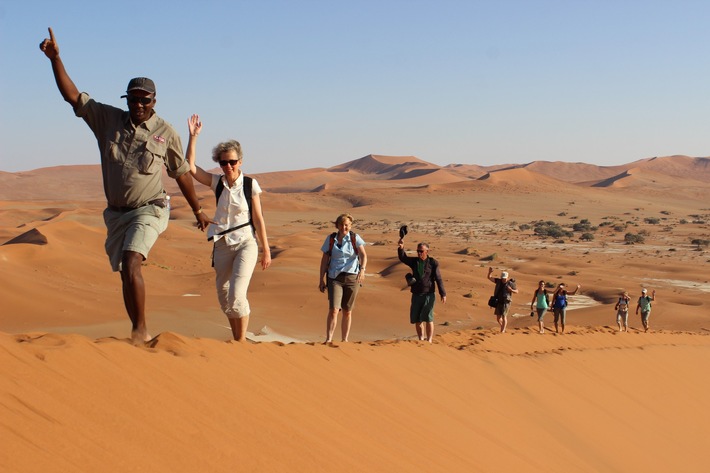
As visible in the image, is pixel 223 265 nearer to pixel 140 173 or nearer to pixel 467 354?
pixel 140 173

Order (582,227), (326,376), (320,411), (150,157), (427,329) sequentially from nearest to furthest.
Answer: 1. (320,411)
2. (150,157)
3. (326,376)
4. (427,329)
5. (582,227)

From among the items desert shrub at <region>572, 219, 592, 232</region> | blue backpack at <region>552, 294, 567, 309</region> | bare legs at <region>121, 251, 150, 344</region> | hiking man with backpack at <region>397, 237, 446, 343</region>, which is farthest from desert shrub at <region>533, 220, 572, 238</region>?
bare legs at <region>121, 251, 150, 344</region>

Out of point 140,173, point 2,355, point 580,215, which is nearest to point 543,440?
Result: point 140,173

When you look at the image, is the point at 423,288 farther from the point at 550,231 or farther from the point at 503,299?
the point at 550,231

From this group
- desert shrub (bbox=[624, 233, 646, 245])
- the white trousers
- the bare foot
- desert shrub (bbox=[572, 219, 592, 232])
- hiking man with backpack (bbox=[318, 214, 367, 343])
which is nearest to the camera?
the bare foot

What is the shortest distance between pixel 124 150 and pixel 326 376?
2.08 m

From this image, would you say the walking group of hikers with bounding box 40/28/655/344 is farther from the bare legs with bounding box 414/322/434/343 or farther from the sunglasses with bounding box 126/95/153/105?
the bare legs with bounding box 414/322/434/343

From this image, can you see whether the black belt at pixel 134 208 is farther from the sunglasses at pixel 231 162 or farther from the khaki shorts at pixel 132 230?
the sunglasses at pixel 231 162

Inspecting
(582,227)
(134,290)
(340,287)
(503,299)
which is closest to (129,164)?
(134,290)

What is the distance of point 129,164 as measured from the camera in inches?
212

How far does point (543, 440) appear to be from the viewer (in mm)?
7055

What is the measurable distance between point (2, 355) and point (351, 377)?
2.92 m

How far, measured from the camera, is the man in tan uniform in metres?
5.33

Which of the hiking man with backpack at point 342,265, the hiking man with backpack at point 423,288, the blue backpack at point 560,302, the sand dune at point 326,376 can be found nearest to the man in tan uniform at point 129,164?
the sand dune at point 326,376
